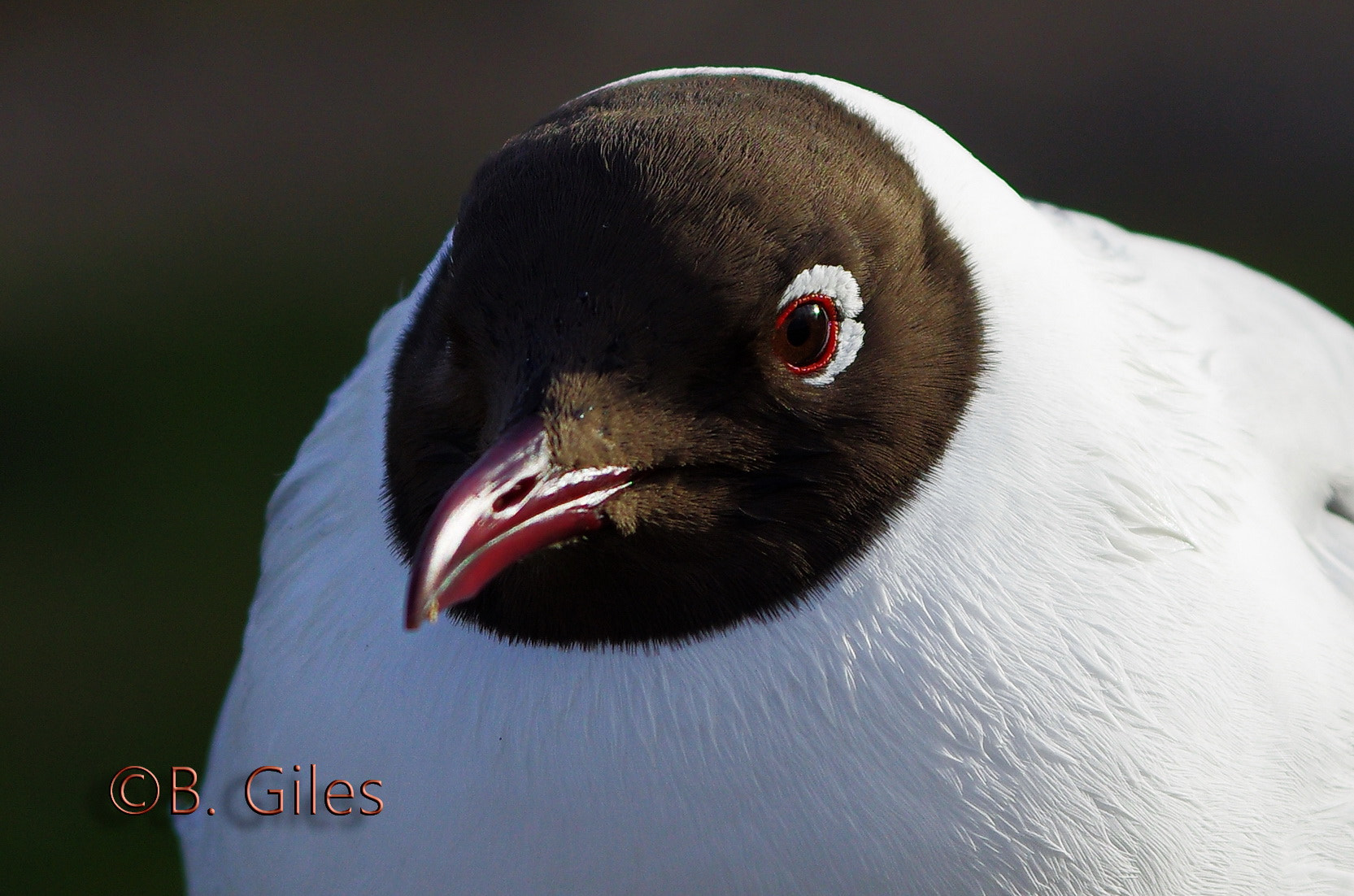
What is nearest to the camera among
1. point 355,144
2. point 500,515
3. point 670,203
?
point 500,515

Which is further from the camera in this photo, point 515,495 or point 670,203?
point 670,203

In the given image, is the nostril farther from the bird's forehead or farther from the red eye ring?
the red eye ring

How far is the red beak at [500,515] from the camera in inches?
68.4

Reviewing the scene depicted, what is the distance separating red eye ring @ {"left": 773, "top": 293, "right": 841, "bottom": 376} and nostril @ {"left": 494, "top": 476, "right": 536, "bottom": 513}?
387 mm

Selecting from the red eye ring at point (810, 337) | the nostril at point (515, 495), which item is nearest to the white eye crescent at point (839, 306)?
the red eye ring at point (810, 337)

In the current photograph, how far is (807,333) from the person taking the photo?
197cm

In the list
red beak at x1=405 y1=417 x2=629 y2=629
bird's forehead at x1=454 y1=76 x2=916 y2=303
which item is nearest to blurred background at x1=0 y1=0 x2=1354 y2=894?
bird's forehead at x1=454 y1=76 x2=916 y2=303

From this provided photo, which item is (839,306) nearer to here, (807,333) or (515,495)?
(807,333)

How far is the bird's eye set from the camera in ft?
6.39

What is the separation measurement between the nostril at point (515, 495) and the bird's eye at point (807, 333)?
1.27 feet

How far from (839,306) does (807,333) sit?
65 millimetres

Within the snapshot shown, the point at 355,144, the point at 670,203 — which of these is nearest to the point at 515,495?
the point at 670,203

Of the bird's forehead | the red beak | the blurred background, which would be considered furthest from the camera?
the blurred background

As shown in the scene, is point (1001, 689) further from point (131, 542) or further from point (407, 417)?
point (131, 542)
